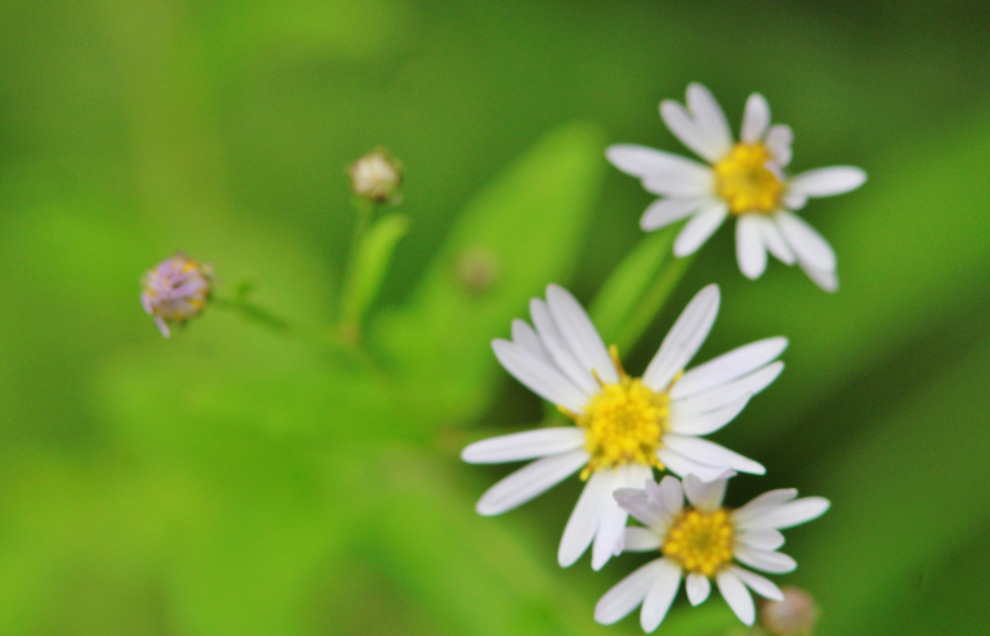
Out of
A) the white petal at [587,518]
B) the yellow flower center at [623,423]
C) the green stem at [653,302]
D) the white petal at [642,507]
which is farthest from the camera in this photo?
the green stem at [653,302]

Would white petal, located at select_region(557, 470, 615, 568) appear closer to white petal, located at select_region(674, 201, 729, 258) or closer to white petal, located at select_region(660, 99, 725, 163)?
white petal, located at select_region(674, 201, 729, 258)

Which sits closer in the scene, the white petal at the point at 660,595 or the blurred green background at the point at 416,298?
the white petal at the point at 660,595

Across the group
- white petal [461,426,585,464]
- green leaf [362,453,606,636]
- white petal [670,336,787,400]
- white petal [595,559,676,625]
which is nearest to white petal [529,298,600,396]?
white petal [461,426,585,464]

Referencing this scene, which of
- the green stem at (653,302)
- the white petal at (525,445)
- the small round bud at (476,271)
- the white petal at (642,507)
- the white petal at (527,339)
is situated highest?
the small round bud at (476,271)

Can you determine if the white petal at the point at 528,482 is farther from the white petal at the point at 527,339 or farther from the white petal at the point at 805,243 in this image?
the white petal at the point at 805,243

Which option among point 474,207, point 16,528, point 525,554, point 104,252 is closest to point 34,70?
point 104,252

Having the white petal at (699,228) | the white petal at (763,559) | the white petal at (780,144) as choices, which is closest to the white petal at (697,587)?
the white petal at (763,559)

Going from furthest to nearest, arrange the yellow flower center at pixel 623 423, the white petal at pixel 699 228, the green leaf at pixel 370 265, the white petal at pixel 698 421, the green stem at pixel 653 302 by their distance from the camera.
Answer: the green stem at pixel 653 302 < the white petal at pixel 699 228 < the green leaf at pixel 370 265 < the yellow flower center at pixel 623 423 < the white petal at pixel 698 421

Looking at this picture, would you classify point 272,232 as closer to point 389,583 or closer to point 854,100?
point 389,583
